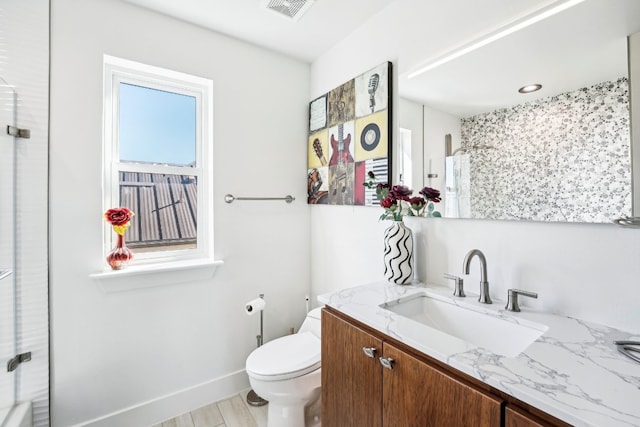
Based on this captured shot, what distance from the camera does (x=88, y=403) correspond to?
4.99 feet

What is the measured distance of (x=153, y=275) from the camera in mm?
1686

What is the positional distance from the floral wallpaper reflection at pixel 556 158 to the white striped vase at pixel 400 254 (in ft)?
1.04

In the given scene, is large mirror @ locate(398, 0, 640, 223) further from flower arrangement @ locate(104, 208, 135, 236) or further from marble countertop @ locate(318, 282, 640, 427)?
flower arrangement @ locate(104, 208, 135, 236)

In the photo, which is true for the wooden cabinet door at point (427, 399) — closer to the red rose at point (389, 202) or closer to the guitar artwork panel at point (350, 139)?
the red rose at point (389, 202)

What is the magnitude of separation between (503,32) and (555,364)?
1160 millimetres

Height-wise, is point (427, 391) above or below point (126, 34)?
below

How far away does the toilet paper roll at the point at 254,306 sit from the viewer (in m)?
1.86

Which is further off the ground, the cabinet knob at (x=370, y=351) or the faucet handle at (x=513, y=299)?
the faucet handle at (x=513, y=299)

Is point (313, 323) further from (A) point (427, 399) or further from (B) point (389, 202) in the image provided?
(A) point (427, 399)

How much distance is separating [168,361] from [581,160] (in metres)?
2.21

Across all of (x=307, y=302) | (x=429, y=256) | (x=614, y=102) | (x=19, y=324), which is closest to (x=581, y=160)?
(x=614, y=102)

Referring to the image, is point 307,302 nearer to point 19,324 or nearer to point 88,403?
point 88,403

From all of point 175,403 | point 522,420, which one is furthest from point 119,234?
point 522,420

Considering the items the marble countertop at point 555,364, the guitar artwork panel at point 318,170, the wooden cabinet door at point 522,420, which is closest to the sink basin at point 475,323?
the marble countertop at point 555,364
